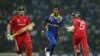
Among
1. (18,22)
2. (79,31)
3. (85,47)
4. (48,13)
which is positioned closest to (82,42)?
(85,47)

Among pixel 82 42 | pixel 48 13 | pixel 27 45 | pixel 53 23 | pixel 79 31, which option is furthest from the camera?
pixel 48 13

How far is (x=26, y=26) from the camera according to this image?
48.5ft

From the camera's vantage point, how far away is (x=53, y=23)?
1516 cm

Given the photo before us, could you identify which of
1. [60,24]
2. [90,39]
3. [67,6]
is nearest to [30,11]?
[67,6]

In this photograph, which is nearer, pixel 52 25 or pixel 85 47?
pixel 52 25

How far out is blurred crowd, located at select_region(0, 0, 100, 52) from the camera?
1955cm

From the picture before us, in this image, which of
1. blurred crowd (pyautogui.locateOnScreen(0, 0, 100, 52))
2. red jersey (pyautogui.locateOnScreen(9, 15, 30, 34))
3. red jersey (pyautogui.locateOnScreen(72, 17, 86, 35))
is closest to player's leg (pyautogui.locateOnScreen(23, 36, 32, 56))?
red jersey (pyautogui.locateOnScreen(9, 15, 30, 34))

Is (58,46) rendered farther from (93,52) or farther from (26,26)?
(26,26)

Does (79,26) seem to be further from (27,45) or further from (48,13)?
(48,13)

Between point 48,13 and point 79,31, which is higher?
point 79,31

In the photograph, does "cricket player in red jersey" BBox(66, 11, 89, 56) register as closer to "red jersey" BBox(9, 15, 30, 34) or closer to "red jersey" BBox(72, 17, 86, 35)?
"red jersey" BBox(72, 17, 86, 35)

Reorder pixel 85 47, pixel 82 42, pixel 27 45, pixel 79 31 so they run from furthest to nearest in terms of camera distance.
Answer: pixel 79 31 → pixel 82 42 → pixel 85 47 → pixel 27 45

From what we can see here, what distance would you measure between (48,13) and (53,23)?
4.71 meters

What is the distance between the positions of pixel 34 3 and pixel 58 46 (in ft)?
8.49
